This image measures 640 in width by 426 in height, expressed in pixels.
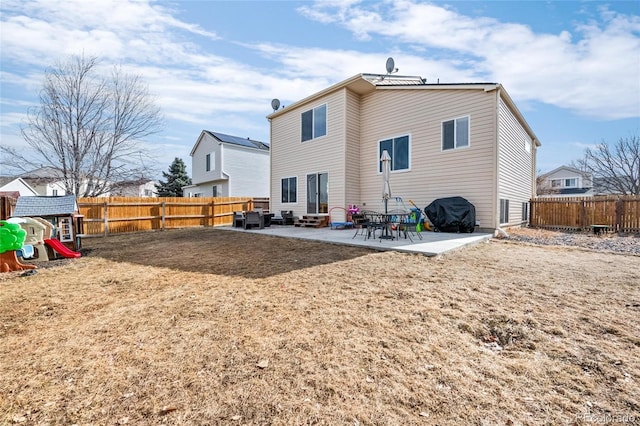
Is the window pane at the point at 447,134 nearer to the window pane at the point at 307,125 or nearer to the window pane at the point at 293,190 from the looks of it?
the window pane at the point at 307,125

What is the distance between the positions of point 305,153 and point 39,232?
871 centimetres

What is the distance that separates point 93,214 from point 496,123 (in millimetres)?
14575

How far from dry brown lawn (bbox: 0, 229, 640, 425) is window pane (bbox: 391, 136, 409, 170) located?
6.21 metres

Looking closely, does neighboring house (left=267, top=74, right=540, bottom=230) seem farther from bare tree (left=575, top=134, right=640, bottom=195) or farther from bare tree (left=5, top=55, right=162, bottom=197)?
bare tree (left=575, top=134, right=640, bottom=195)

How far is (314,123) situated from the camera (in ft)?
38.0

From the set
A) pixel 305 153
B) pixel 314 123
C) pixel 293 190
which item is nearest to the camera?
pixel 314 123

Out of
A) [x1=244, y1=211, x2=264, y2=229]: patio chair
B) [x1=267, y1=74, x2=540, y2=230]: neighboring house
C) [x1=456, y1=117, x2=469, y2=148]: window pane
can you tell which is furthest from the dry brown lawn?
[x1=244, y1=211, x2=264, y2=229]: patio chair

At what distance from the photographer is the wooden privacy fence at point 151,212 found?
419 inches

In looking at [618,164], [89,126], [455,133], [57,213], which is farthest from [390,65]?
[618,164]

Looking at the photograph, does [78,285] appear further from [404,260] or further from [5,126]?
[5,126]

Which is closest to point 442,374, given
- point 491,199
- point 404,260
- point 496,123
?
point 404,260

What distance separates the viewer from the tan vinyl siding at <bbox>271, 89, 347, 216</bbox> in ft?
34.6

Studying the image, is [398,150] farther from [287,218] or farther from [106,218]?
[106,218]

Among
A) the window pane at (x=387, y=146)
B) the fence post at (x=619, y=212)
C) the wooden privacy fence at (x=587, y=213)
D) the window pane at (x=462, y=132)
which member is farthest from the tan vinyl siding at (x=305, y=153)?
the fence post at (x=619, y=212)
